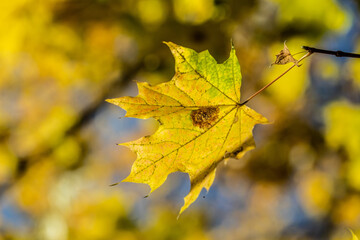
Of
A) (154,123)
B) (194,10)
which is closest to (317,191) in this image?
(154,123)

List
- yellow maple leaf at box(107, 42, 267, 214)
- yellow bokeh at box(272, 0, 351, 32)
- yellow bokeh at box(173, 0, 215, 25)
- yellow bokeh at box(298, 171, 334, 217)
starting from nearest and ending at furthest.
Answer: yellow maple leaf at box(107, 42, 267, 214) → yellow bokeh at box(272, 0, 351, 32) → yellow bokeh at box(173, 0, 215, 25) → yellow bokeh at box(298, 171, 334, 217)

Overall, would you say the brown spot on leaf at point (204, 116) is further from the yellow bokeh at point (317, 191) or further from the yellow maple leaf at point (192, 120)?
the yellow bokeh at point (317, 191)

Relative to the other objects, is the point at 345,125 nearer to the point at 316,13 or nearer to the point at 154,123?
the point at 316,13

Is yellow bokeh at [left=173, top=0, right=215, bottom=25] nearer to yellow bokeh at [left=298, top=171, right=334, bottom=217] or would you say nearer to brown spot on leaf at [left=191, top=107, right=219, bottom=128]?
brown spot on leaf at [left=191, top=107, right=219, bottom=128]

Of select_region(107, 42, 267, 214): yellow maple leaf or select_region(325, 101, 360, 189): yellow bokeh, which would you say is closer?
select_region(107, 42, 267, 214): yellow maple leaf

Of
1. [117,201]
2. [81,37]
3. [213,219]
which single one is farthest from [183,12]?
[213,219]

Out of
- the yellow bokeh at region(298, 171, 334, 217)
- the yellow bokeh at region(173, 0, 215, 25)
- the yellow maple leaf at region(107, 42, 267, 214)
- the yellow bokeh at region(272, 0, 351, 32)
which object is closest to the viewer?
the yellow maple leaf at region(107, 42, 267, 214)

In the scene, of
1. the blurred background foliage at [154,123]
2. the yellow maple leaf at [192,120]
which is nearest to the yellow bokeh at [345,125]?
the blurred background foliage at [154,123]

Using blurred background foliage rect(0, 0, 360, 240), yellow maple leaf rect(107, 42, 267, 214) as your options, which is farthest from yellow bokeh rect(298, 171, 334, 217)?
yellow maple leaf rect(107, 42, 267, 214)
